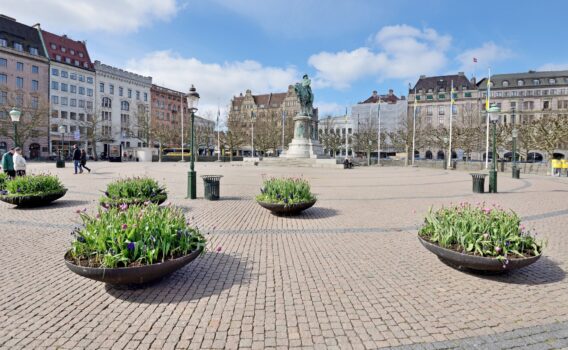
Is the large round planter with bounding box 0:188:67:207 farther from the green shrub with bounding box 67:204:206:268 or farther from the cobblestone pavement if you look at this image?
the green shrub with bounding box 67:204:206:268

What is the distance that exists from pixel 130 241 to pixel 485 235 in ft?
16.2

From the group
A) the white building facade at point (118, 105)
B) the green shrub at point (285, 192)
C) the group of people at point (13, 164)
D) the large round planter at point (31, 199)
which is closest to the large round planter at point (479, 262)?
the green shrub at point (285, 192)

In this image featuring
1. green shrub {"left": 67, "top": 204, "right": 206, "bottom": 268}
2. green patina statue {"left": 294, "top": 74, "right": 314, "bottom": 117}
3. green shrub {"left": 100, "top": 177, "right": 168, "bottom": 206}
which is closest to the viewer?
green shrub {"left": 67, "top": 204, "right": 206, "bottom": 268}

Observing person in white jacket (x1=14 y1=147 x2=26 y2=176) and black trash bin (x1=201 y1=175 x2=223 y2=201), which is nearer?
black trash bin (x1=201 y1=175 x2=223 y2=201)

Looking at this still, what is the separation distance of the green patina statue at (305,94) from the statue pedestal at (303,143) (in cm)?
124

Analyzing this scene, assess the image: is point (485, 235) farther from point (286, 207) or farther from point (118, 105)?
point (118, 105)

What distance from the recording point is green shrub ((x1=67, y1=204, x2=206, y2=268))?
13.7 ft

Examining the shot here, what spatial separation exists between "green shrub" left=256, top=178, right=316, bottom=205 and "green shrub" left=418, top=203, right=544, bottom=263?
14.6 ft

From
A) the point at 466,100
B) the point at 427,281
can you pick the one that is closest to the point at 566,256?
the point at 427,281

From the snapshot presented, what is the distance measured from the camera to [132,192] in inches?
364

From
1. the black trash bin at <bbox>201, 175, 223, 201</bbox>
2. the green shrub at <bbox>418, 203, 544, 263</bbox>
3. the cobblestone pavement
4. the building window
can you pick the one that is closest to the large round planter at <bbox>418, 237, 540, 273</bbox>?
the green shrub at <bbox>418, 203, 544, 263</bbox>

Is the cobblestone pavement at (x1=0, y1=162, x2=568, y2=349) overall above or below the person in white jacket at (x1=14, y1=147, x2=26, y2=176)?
below

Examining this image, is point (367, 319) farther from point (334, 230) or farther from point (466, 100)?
point (466, 100)

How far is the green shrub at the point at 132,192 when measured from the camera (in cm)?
881
